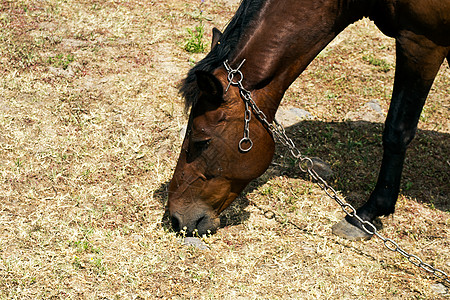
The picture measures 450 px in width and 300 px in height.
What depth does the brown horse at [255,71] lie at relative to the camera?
3.45 meters

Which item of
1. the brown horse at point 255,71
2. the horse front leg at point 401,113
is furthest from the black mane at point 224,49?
the horse front leg at point 401,113

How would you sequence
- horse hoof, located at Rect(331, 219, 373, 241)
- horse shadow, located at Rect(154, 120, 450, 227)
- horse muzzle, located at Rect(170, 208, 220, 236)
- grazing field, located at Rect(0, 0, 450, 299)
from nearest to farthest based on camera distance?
grazing field, located at Rect(0, 0, 450, 299) < horse muzzle, located at Rect(170, 208, 220, 236) < horse hoof, located at Rect(331, 219, 373, 241) < horse shadow, located at Rect(154, 120, 450, 227)

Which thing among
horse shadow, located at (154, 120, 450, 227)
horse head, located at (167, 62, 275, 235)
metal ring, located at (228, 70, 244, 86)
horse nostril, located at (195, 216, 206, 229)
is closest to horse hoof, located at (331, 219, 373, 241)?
horse shadow, located at (154, 120, 450, 227)

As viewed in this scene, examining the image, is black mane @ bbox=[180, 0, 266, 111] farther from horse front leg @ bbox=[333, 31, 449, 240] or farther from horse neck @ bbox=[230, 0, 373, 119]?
horse front leg @ bbox=[333, 31, 449, 240]

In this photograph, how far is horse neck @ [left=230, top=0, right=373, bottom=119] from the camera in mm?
3447

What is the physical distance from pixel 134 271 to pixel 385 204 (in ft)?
7.31

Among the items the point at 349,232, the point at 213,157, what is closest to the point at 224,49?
the point at 213,157

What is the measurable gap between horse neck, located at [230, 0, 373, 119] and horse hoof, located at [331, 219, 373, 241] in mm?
1242

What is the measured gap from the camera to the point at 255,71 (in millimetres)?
3449

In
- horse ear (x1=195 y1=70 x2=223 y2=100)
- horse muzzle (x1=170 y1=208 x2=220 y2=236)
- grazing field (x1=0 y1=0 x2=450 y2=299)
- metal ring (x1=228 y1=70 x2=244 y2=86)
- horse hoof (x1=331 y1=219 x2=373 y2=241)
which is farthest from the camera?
horse hoof (x1=331 y1=219 x2=373 y2=241)

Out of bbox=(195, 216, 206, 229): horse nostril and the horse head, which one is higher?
the horse head

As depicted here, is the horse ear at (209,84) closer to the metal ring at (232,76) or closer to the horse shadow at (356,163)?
the metal ring at (232,76)

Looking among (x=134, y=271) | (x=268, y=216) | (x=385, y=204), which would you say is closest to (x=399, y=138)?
(x=385, y=204)

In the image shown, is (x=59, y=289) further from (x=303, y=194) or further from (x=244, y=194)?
(x=303, y=194)
